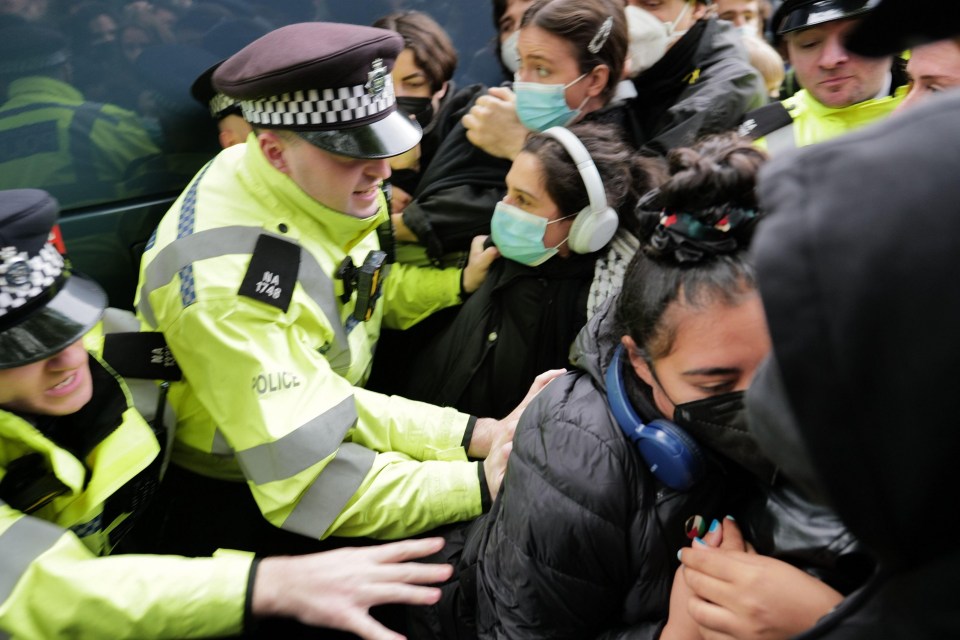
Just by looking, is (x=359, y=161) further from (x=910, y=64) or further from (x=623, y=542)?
(x=910, y=64)

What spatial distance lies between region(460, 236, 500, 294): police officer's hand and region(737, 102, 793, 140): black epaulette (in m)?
0.91

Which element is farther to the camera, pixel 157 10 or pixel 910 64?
pixel 157 10

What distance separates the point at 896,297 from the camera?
586 millimetres

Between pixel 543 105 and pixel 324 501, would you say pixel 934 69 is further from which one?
pixel 324 501

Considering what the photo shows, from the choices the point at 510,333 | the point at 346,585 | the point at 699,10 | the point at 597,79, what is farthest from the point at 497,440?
the point at 699,10

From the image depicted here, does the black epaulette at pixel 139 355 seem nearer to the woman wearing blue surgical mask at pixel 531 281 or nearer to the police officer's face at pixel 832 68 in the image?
the woman wearing blue surgical mask at pixel 531 281

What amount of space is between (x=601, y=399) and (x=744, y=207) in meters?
0.44

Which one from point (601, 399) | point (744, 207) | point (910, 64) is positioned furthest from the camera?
point (910, 64)

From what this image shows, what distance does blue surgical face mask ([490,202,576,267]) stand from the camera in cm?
226

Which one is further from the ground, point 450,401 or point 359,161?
point 359,161

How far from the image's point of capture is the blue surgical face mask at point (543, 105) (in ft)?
8.56

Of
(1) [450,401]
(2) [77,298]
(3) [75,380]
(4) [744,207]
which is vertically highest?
(4) [744,207]

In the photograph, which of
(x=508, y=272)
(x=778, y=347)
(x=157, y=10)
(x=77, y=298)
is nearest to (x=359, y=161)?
(x=508, y=272)

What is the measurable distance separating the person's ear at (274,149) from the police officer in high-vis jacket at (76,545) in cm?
56
